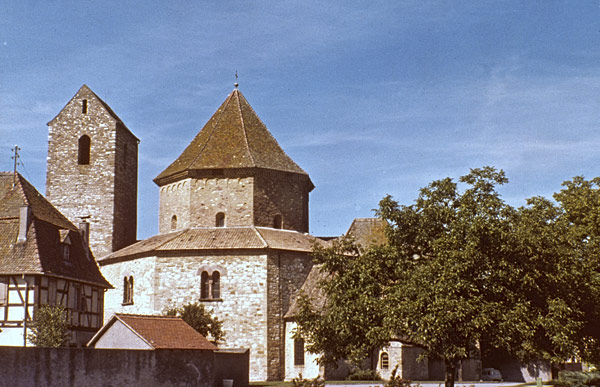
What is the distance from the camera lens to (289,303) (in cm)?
4522

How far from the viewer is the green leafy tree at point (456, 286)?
25094mm

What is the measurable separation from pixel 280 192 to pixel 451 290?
85.2ft

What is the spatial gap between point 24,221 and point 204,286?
42.3ft

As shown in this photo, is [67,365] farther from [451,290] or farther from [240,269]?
[240,269]

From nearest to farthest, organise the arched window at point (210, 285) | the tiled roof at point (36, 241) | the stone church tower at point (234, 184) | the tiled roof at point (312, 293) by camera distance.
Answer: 1. the tiled roof at point (36, 241)
2. the tiled roof at point (312, 293)
3. the arched window at point (210, 285)
4. the stone church tower at point (234, 184)

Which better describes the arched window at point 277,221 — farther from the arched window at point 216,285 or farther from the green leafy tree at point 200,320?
the green leafy tree at point 200,320

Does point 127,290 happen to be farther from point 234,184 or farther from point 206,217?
point 234,184

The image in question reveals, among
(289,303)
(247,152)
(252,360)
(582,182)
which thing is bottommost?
(252,360)

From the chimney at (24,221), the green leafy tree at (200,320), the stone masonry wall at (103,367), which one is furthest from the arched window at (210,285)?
the stone masonry wall at (103,367)

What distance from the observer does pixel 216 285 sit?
45.4 metres

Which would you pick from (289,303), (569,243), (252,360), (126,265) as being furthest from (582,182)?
(126,265)

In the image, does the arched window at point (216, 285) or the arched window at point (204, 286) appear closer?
the arched window at point (216, 285)

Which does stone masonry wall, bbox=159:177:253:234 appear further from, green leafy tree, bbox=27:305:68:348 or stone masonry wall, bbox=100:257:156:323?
green leafy tree, bbox=27:305:68:348

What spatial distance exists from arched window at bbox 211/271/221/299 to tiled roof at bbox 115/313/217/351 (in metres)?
14.5
